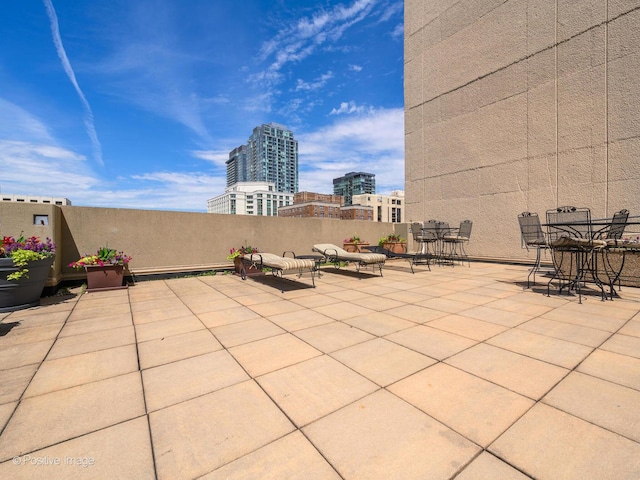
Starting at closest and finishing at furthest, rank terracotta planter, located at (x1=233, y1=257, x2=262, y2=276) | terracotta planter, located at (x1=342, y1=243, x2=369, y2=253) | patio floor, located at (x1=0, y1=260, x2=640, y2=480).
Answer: patio floor, located at (x1=0, y1=260, x2=640, y2=480)
terracotta planter, located at (x1=233, y1=257, x2=262, y2=276)
terracotta planter, located at (x1=342, y1=243, x2=369, y2=253)

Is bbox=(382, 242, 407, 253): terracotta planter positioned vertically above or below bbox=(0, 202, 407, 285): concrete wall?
below

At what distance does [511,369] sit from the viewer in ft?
7.19

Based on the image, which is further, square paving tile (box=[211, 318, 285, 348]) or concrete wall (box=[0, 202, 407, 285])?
concrete wall (box=[0, 202, 407, 285])

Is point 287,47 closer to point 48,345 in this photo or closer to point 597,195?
point 597,195

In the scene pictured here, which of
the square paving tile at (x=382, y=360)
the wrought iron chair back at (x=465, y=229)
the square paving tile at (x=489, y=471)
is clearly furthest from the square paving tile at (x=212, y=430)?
the wrought iron chair back at (x=465, y=229)

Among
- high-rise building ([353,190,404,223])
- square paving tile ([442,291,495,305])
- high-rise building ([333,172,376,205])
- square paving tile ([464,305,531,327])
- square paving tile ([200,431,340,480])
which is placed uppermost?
high-rise building ([333,172,376,205])

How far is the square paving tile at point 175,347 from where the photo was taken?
247 centimetres

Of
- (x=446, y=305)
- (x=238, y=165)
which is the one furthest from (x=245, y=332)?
(x=238, y=165)

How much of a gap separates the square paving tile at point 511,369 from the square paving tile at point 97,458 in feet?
7.10

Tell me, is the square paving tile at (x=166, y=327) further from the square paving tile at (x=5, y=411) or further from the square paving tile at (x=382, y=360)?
the square paving tile at (x=382, y=360)

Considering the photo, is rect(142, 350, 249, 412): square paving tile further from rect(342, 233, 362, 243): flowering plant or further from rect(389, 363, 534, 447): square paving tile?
rect(342, 233, 362, 243): flowering plant

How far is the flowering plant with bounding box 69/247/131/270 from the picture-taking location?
5425 mm

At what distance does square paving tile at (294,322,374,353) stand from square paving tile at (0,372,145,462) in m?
1.46

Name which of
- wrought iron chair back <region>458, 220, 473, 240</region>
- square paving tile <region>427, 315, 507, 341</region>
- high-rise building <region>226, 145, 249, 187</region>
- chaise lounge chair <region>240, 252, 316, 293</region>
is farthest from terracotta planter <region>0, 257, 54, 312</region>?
high-rise building <region>226, 145, 249, 187</region>
